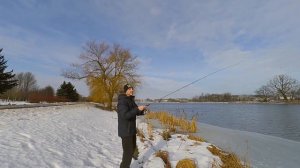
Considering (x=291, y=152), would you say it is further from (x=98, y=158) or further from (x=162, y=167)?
(x=98, y=158)

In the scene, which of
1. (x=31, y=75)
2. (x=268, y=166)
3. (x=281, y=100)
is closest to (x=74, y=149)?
(x=268, y=166)

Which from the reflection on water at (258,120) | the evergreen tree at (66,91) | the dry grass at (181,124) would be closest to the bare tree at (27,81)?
the evergreen tree at (66,91)

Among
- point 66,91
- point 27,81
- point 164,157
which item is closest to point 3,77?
point 66,91

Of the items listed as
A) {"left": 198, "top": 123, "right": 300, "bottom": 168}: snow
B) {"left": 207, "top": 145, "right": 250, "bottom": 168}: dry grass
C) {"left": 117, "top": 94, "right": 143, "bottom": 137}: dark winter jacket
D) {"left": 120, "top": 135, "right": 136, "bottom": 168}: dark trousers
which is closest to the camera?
{"left": 117, "top": 94, "right": 143, "bottom": 137}: dark winter jacket

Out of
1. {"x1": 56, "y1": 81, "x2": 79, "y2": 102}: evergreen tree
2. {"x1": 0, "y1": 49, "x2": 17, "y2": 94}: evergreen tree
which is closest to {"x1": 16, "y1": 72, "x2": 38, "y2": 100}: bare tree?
{"x1": 56, "y1": 81, "x2": 79, "y2": 102}: evergreen tree

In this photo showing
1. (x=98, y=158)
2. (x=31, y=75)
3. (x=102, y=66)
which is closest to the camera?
(x=98, y=158)

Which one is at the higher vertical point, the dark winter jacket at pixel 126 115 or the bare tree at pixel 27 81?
the bare tree at pixel 27 81

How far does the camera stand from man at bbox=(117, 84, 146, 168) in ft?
15.8

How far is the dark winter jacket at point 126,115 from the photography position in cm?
480

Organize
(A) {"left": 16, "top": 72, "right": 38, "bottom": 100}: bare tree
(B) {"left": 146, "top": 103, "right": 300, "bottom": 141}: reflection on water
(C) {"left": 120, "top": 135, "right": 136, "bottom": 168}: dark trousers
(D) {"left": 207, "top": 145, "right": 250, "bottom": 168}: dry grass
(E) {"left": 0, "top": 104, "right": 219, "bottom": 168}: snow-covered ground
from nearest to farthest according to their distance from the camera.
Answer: (C) {"left": 120, "top": 135, "right": 136, "bottom": 168}: dark trousers → (E) {"left": 0, "top": 104, "right": 219, "bottom": 168}: snow-covered ground → (D) {"left": 207, "top": 145, "right": 250, "bottom": 168}: dry grass → (B) {"left": 146, "top": 103, "right": 300, "bottom": 141}: reflection on water → (A) {"left": 16, "top": 72, "right": 38, "bottom": 100}: bare tree

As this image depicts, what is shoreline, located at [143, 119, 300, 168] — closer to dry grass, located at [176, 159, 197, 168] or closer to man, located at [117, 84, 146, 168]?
dry grass, located at [176, 159, 197, 168]

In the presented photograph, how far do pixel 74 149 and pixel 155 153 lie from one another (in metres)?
1.92

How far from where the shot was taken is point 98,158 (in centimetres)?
627

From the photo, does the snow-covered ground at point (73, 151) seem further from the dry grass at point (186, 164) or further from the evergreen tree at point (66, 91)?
the evergreen tree at point (66, 91)
